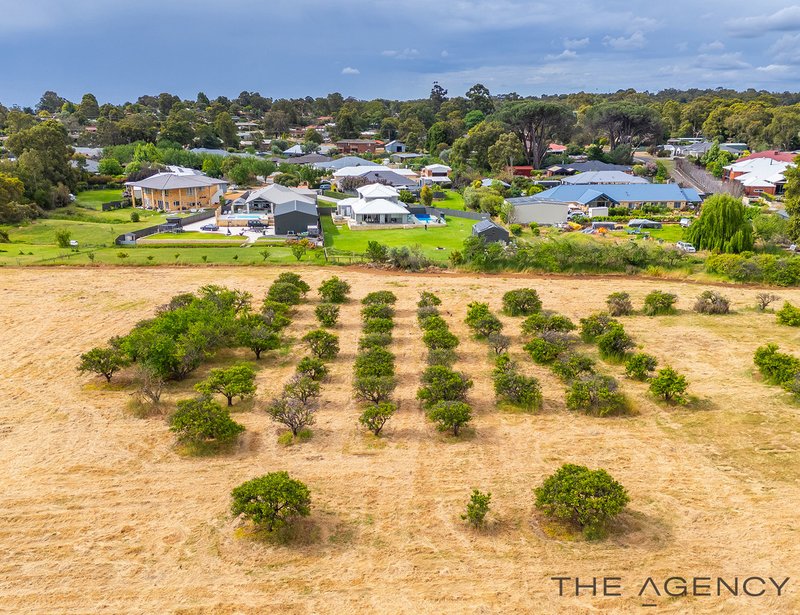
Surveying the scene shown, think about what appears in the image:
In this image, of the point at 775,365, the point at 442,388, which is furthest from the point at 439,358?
the point at 775,365

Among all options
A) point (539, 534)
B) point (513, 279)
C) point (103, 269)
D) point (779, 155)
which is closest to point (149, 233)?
point (103, 269)

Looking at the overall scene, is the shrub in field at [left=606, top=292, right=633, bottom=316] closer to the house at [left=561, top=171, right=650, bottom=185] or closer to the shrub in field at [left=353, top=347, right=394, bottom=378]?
the shrub in field at [left=353, top=347, right=394, bottom=378]

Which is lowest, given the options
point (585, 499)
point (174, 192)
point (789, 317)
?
point (585, 499)

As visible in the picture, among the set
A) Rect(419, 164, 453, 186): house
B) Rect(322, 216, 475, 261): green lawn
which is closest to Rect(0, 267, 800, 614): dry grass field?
Rect(322, 216, 475, 261): green lawn

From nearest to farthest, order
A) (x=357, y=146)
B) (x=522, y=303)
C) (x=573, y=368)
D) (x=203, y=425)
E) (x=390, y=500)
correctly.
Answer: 1. (x=390, y=500)
2. (x=203, y=425)
3. (x=573, y=368)
4. (x=522, y=303)
5. (x=357, y=146)

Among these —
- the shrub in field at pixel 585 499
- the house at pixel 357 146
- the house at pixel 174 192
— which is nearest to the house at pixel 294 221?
the house at pixel 174 192

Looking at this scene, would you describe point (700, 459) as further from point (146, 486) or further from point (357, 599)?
point (146, 486)

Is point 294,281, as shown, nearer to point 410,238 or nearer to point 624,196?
point 410,238

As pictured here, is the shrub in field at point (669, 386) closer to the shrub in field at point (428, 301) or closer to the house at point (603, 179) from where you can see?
the shrub in field at point (428, 301)
